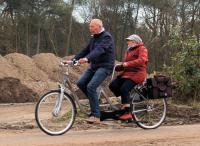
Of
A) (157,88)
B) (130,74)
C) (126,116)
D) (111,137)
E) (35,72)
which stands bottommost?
(111,137)

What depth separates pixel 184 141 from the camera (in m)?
9.20

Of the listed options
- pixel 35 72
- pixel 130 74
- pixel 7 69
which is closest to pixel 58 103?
pixel 130 74

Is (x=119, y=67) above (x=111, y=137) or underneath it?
above

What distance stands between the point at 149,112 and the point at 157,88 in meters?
0.53

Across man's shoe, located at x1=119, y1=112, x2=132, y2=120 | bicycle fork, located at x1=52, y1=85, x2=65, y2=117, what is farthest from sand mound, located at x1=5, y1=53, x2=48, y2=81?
bicycle fork, located at x1=52, y1=85, x2=65, y2=117

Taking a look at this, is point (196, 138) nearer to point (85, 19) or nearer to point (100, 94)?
point (100, 94)

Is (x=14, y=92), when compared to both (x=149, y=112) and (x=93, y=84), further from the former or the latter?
(x=93, y=84)

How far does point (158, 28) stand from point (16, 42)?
1158cm

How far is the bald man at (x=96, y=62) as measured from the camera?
1009 cm

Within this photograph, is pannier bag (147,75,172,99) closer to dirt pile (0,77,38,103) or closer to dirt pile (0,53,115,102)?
dirt pile (0,53,115,102)

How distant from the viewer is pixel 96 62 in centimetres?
1034

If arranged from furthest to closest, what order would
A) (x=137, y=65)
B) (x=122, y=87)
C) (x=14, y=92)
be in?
(x=14, y=92), (x=122, y=87), (x=137, y=65)

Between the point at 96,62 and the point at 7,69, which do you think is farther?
the point at 7,69

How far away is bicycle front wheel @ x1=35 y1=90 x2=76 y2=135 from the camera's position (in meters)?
9.80
